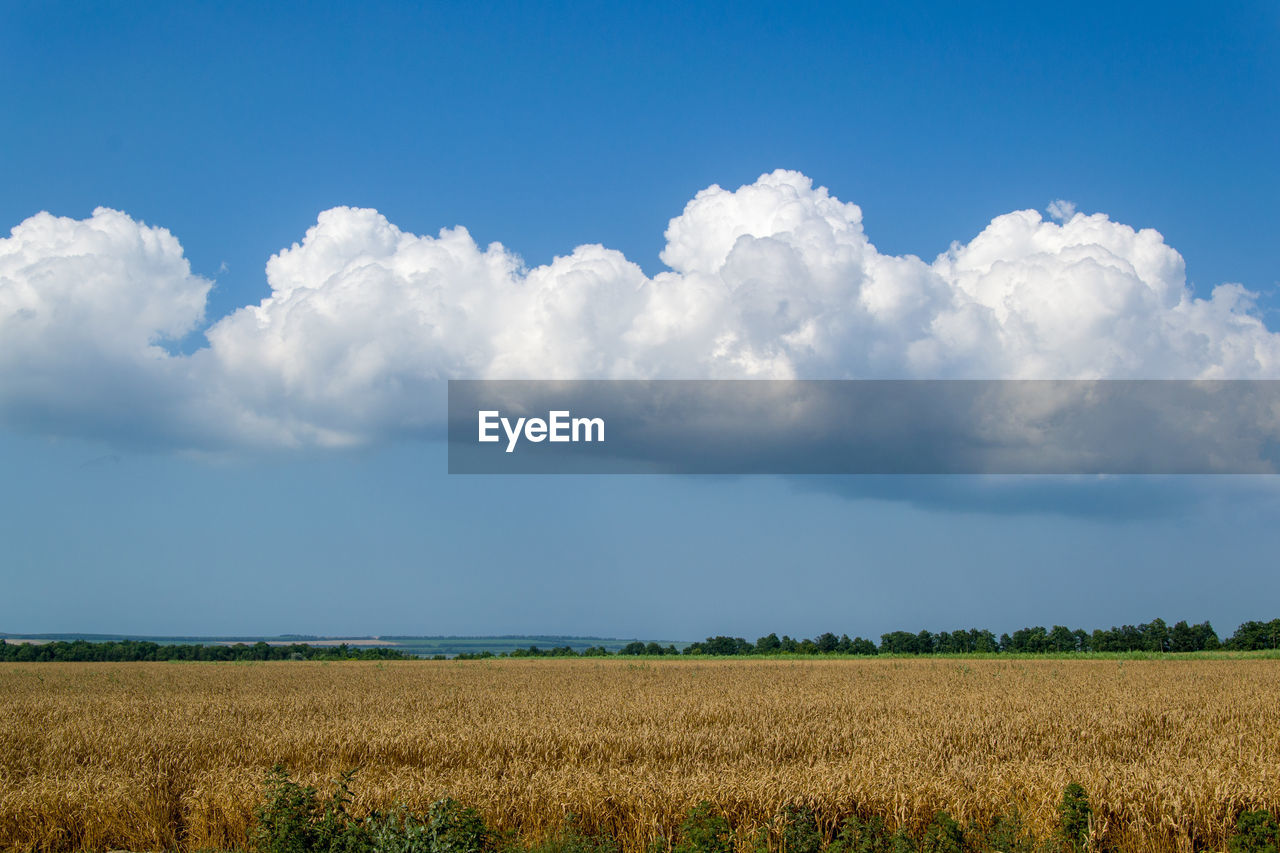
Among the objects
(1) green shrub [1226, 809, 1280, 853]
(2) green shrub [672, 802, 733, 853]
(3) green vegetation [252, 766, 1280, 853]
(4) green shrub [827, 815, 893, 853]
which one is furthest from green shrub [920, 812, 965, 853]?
(1) green shrub [1226, 809, 1280, 853]

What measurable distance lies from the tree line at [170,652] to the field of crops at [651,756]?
67.2m

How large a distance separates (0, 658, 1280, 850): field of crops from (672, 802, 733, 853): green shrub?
1.96 ft

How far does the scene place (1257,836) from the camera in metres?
10.1

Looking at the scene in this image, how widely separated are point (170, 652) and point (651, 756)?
104m

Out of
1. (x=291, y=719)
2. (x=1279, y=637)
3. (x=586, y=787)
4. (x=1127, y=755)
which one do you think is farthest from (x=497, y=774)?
(x=1279, y=637)

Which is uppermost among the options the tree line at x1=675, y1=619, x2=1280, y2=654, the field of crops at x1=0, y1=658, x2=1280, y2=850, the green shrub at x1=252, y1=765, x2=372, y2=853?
the green shrub at x1=252, y1=765, x2=372, y2=853

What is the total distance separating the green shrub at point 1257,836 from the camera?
998 cm

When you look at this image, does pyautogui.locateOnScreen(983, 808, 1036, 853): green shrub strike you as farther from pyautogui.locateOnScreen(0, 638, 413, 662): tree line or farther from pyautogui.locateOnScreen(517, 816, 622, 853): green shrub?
pyautogui.locateOnScreen(0, 638, 413, 662): tree line

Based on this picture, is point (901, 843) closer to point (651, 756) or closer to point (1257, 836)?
point (1257, 836)

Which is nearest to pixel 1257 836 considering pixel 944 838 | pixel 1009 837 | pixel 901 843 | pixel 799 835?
pixel 1009 837

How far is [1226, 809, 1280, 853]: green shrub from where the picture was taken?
9.98 m

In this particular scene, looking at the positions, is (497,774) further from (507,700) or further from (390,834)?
(507,700)

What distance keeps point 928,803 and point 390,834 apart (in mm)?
7010

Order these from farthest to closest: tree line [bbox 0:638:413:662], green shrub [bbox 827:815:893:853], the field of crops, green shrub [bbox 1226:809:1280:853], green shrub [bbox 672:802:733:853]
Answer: tree line [bbox 0:638:413:662]
the field of crops
green shrub [bbox 827:815:893:853]
green shrub [bbox 1226:809:1280:853]
green shrub [bbox 672:802:733:853]
